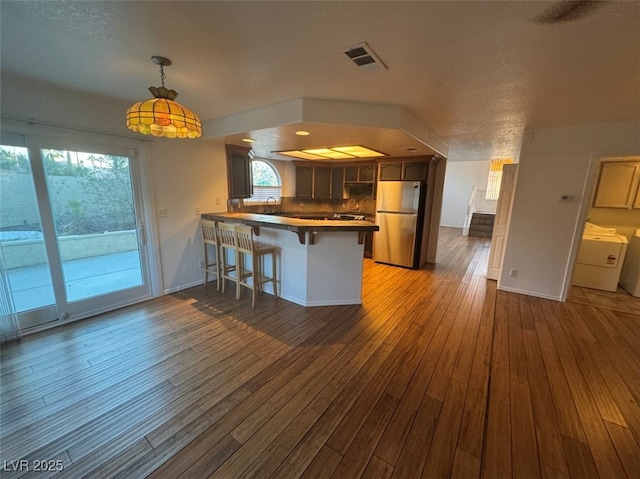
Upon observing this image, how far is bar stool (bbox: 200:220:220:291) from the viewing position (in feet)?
12.5

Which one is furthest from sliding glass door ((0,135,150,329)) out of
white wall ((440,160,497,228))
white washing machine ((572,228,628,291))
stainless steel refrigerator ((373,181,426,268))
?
white wall ((440,160,497,228))

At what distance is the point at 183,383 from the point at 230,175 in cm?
325

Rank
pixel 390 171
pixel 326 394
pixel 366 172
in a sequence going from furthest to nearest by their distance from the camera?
pixel 366 172 → pixel 390 171 → pixel 326 394

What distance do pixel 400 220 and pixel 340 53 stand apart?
3720 mm

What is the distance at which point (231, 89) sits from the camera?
247 cm

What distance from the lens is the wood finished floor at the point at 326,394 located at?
1.47m

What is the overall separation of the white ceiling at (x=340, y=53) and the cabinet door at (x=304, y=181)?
3111 millimetres

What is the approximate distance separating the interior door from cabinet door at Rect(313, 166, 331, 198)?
333 cm

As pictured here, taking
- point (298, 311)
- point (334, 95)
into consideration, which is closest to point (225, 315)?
point (298, 311)

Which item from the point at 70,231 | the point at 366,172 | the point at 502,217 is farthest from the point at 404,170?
the point at 70,231

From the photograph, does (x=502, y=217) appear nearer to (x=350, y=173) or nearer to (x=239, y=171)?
(x=350, y=173)

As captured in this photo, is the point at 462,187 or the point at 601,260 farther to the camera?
the point at 462,187

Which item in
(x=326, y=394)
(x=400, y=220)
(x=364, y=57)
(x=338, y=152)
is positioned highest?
(x=364, y=57)

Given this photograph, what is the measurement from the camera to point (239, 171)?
14.9 ft
